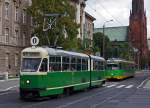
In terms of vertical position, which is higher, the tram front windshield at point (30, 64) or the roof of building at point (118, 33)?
the roof of building at point (118, 33)

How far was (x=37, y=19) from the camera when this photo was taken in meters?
62.8

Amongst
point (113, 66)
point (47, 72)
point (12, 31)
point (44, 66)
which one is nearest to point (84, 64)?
point (47, 72)

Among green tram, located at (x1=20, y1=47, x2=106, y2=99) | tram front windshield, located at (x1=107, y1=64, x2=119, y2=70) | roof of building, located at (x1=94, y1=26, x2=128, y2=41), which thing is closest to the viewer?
green tram, located at (x1=20, y1=47, x2=106, y2=99)

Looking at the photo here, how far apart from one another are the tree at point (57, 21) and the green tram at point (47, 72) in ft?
99.4

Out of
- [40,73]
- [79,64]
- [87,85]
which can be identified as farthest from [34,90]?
[87,85]

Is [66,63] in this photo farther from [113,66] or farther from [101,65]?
[113,66]

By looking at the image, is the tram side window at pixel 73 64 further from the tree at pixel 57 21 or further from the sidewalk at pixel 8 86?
the tree at pixel 57 21

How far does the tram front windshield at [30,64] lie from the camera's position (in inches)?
936

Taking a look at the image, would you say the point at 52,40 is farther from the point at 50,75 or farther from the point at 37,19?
the point at 50,75

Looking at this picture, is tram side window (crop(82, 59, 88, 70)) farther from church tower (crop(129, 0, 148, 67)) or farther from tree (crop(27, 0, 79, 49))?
church tower (crop(129, 0, 148, 67))

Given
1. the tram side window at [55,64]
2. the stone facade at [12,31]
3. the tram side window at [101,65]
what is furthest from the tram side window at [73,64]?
the stone facade at [12,31]

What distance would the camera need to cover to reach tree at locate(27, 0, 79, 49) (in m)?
60.4

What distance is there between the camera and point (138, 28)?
171875 mm

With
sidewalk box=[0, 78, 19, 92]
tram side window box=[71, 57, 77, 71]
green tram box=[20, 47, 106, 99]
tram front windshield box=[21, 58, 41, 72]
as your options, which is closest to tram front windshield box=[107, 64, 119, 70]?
sidewalk box=[0, 78, 19, 92]
